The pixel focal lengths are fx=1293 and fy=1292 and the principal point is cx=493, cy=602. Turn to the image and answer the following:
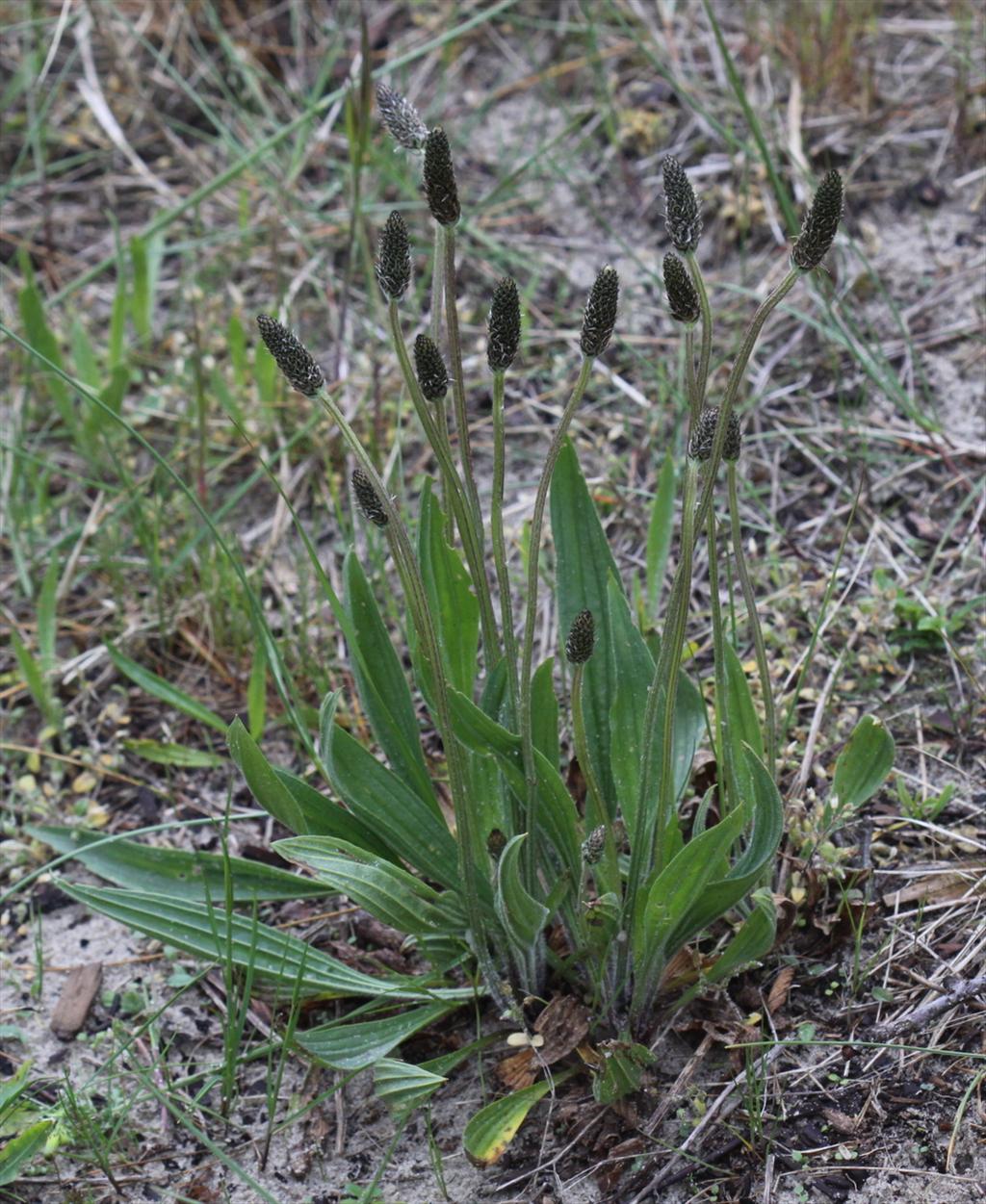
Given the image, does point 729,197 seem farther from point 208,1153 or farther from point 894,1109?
point 208,1153

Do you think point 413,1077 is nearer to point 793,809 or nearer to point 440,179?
point 793,809

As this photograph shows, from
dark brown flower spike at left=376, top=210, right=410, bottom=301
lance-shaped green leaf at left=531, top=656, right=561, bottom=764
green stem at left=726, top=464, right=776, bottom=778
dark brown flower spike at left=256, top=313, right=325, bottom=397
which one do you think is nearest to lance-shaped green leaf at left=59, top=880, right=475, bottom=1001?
lance-shaped green leaf at left=531, top=656, right=561, bottom=764

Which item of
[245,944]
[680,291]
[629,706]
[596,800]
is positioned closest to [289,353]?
[680,291]

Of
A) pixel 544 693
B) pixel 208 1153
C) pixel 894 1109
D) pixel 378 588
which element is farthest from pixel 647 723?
pixel 378 588

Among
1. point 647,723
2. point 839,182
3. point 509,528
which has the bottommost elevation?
point 509,528

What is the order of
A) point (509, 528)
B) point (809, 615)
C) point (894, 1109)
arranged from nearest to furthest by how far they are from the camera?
point (894, 1109) → point (809, 615) → point (509, 528)

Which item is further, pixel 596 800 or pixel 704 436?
pixel 596 800

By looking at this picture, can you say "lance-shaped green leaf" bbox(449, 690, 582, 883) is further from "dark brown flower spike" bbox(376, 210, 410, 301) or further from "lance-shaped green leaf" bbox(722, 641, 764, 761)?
"dark brown flower spike" bbox(376, 210, 410, 301)
